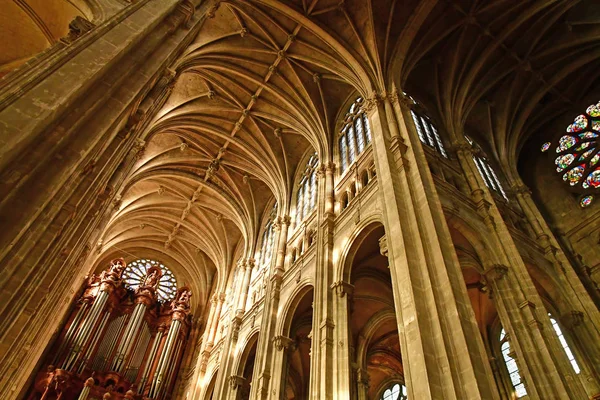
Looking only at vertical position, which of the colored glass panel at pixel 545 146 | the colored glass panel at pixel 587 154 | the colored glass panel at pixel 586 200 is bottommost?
the colored glass panel at pixel 586 200

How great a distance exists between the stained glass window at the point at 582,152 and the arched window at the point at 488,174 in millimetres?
2937

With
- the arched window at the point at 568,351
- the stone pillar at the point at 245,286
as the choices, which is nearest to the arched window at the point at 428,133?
the arched window at the point at 568,351

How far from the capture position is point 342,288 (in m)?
11.7

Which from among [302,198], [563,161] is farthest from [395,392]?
[563,161]

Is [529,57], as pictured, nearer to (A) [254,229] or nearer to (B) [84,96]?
(A) [254,229]

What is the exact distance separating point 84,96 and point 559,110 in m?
20.7

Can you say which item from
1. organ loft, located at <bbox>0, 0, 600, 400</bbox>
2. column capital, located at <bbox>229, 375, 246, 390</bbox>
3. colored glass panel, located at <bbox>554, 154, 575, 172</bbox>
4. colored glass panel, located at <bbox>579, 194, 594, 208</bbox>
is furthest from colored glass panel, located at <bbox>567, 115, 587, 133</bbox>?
column capital, located at <bbox>229, 375, 246, 390</bbox>

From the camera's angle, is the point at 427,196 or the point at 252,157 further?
the point at 252,157

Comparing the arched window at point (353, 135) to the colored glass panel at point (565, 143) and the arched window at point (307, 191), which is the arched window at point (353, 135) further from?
the colored glass panel at point (565, 143)

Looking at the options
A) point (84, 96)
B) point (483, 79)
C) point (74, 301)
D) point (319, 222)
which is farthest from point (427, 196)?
point (74, 301)

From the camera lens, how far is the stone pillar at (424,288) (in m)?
7.02

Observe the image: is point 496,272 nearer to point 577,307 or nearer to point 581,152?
point 577,307

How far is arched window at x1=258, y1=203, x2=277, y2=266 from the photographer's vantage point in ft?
66.3

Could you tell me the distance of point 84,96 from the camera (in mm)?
5426
